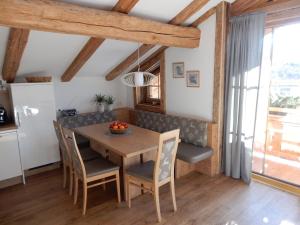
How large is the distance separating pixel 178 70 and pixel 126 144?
1.85 meters

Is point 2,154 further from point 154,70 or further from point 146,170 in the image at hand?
point 154,70

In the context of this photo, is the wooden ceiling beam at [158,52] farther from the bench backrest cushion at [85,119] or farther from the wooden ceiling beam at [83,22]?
the bench backrest cushion at [85,119]

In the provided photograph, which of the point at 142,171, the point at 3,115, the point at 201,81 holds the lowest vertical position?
the point at 142,171

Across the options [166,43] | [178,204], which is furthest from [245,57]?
[178,204]

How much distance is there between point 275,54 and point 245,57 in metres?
0.43

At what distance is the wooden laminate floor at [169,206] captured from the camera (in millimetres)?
2475

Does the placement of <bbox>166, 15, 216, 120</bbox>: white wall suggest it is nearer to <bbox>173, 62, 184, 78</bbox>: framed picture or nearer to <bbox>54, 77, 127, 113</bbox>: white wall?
<bbox>173, 62, 184, 78</bbox>: framed picture

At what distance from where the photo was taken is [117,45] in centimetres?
362

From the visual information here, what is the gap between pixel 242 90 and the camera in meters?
3.11

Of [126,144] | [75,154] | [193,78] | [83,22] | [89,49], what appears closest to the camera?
[83,22]

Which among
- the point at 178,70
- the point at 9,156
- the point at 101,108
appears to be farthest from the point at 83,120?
the point at 178,70

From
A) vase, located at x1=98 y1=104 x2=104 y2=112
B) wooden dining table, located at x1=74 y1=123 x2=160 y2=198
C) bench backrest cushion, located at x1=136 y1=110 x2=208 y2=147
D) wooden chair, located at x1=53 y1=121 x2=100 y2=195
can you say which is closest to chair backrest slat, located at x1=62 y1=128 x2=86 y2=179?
wooden chair, located at x1=53 y1=121 x2=100 y2=195

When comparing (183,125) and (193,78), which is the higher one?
(193,78)

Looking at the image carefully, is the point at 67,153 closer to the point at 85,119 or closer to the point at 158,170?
the point at 158,170
